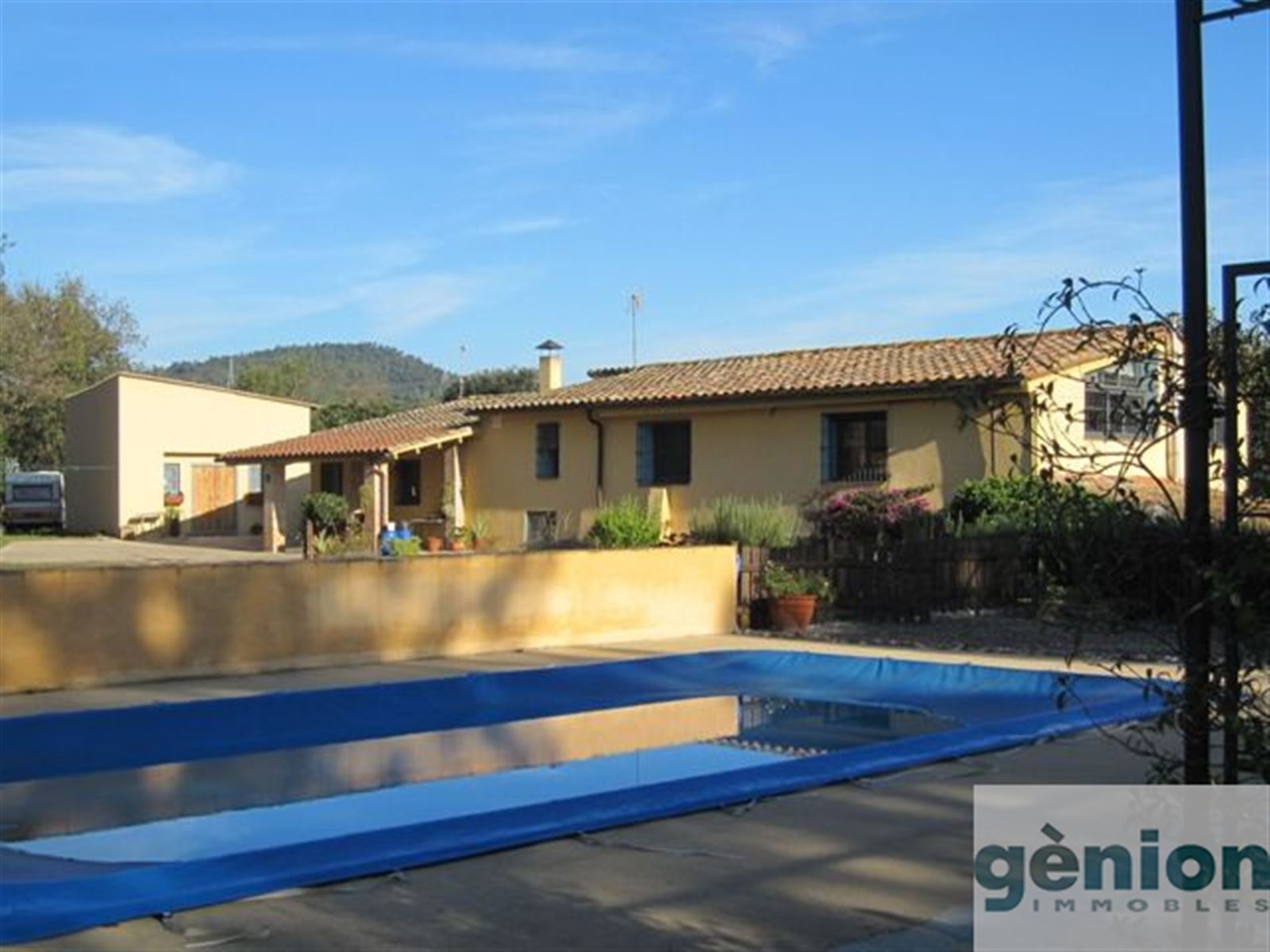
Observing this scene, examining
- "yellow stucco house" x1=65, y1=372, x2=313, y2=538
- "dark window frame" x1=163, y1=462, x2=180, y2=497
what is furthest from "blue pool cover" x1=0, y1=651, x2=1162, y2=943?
"dark window frame" x1=163, y1=462, x2=180, y2=497

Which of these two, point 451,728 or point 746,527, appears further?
point 746,527

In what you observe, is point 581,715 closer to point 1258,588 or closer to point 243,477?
point 1258,588

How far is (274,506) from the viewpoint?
38.2 m

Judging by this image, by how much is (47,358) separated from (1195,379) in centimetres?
5689

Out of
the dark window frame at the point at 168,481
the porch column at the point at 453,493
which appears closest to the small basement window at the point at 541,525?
the porch column at the point at 453,493

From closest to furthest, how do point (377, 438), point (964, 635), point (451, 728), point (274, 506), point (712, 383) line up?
point (451, 728) < point (964, 635) < point (712, 383) < point (377, 438) < point (274, 506)

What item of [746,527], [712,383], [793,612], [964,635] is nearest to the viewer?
[964,635]

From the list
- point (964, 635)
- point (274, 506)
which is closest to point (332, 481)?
point (274, 506)

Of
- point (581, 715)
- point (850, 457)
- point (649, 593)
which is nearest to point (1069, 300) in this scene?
point (581, 715)

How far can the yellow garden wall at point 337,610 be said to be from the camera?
12664 mm

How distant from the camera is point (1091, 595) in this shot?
3869 millimetres

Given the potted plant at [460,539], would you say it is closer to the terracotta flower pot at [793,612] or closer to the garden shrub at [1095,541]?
the terracotta flower pot at [793,612]

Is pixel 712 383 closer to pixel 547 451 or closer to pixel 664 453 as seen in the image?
pixel 664 453

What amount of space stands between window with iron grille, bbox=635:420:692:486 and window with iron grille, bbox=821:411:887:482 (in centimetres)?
364
